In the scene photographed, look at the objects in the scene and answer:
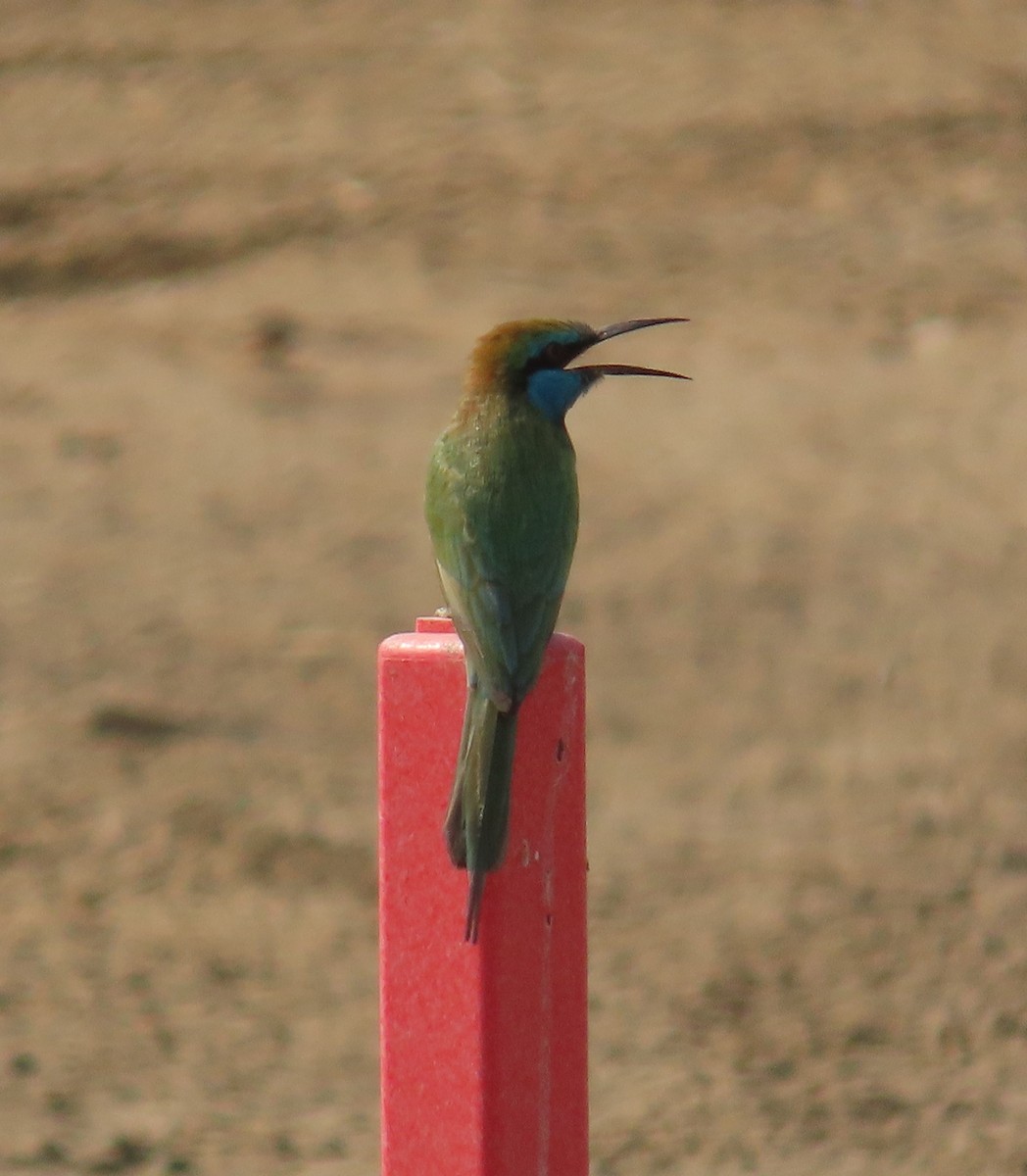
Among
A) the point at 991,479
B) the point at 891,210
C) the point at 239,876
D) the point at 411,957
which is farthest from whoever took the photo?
the point at 891,210

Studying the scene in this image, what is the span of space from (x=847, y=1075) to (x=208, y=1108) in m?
1.61

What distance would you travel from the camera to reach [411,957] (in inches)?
112

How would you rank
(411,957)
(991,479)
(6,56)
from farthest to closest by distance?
(6,56) < (991,479) < (411,957)

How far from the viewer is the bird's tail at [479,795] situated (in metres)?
2.78

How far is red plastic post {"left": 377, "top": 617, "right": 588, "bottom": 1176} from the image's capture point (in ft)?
9.27

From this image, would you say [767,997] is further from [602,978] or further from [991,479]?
[991,479]

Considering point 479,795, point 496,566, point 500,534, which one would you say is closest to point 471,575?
point 496,566

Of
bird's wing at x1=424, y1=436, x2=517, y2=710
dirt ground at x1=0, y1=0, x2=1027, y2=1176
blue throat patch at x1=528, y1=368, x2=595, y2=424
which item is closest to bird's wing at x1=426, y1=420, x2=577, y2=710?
bird's wing at x1=424, y1=436, x2=517, y2=710

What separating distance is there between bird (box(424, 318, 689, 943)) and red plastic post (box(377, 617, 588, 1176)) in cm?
4

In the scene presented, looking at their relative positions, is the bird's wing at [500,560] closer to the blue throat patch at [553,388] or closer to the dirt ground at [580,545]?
the blue throat patch at [553,388]

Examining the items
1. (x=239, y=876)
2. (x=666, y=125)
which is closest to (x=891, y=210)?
(x=666, y=125)

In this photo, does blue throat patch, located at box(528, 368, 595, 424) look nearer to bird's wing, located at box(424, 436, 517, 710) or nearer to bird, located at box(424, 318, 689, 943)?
bird, located at box(424, 318, 689, 943)

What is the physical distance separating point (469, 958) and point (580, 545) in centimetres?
583

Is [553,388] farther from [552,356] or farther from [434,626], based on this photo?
[434,626]
